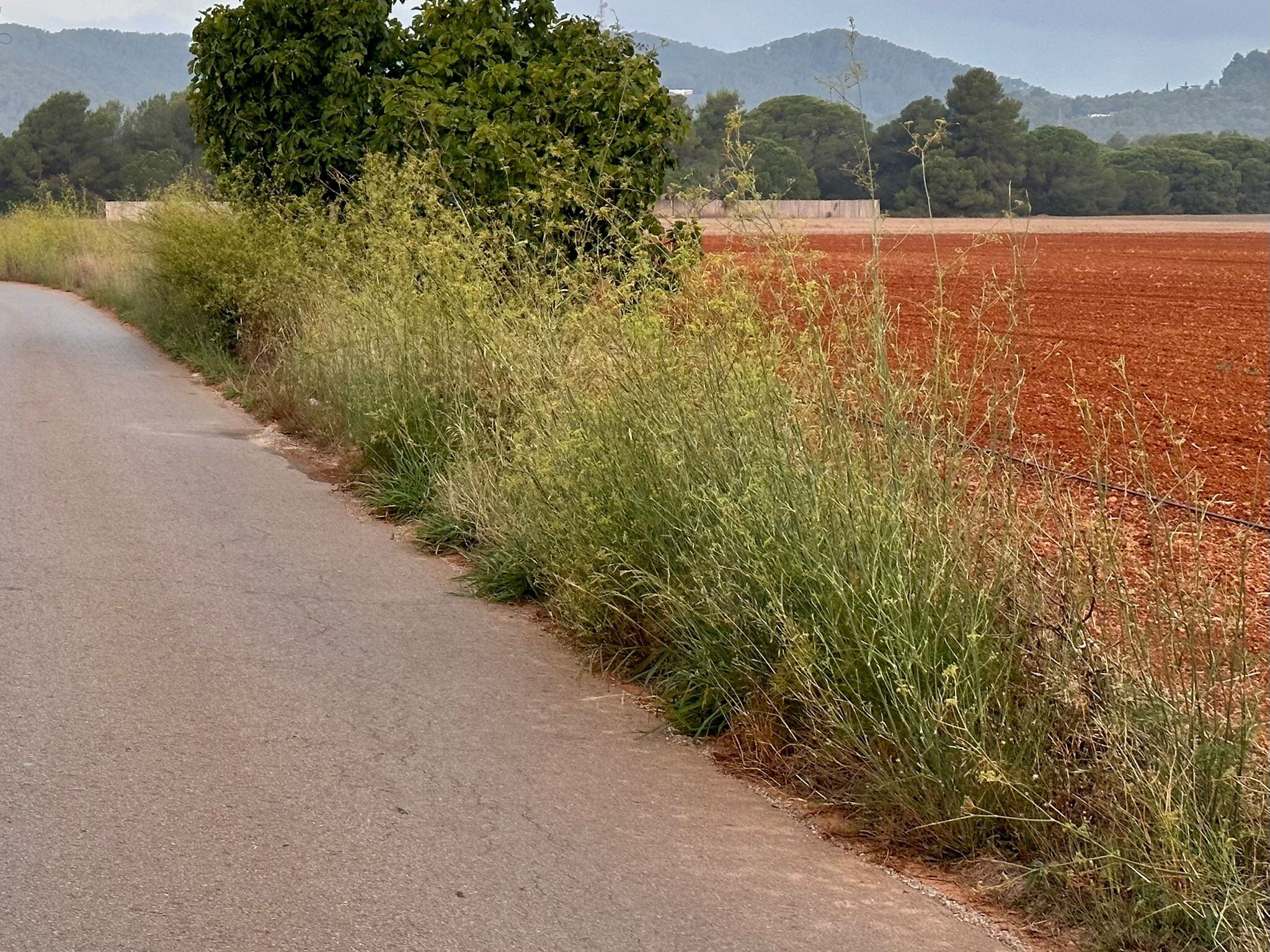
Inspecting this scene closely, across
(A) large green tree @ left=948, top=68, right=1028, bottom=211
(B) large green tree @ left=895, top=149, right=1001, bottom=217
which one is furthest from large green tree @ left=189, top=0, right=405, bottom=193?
A: (A) large green tree @ left=948, top=68, right=1028, bottom=211

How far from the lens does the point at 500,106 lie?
1374 cm

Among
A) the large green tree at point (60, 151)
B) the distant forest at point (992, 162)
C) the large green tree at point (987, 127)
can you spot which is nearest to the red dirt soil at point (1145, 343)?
the distant forest at point (992, 162)

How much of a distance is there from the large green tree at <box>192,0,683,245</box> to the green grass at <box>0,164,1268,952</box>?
360 cm

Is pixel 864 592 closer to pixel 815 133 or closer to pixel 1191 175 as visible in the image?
pixel 815 133

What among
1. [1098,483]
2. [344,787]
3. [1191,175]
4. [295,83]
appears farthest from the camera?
[1191,175]

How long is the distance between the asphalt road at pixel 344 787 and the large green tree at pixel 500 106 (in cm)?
416

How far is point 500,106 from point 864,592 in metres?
9.59

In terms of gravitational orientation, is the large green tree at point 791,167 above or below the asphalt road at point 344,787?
above

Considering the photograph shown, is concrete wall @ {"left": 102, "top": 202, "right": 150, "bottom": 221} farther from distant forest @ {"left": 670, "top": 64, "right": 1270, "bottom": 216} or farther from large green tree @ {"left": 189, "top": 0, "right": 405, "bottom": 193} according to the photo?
distant forest @ {"left": 670, "top": 64, "right": 1270, "bottom": 216}

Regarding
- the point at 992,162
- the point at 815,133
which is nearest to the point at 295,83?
the point at 992,162

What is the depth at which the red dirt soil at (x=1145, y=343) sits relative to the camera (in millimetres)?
10922

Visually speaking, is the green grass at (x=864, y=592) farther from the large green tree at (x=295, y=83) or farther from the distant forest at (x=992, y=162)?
the distant forest at (x=992, y=162)

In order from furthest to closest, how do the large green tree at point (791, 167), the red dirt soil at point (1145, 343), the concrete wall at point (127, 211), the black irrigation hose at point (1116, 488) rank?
the large green tree at point (791, 167) → the concrete wall at point (127, 211) → the red dirt soil at point (1145, 343) → the black irrigation hose at point (1116, 488)

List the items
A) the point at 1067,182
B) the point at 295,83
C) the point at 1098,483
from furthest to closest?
the point at 1067,182
the point at 295,83
the point at 1098,483
